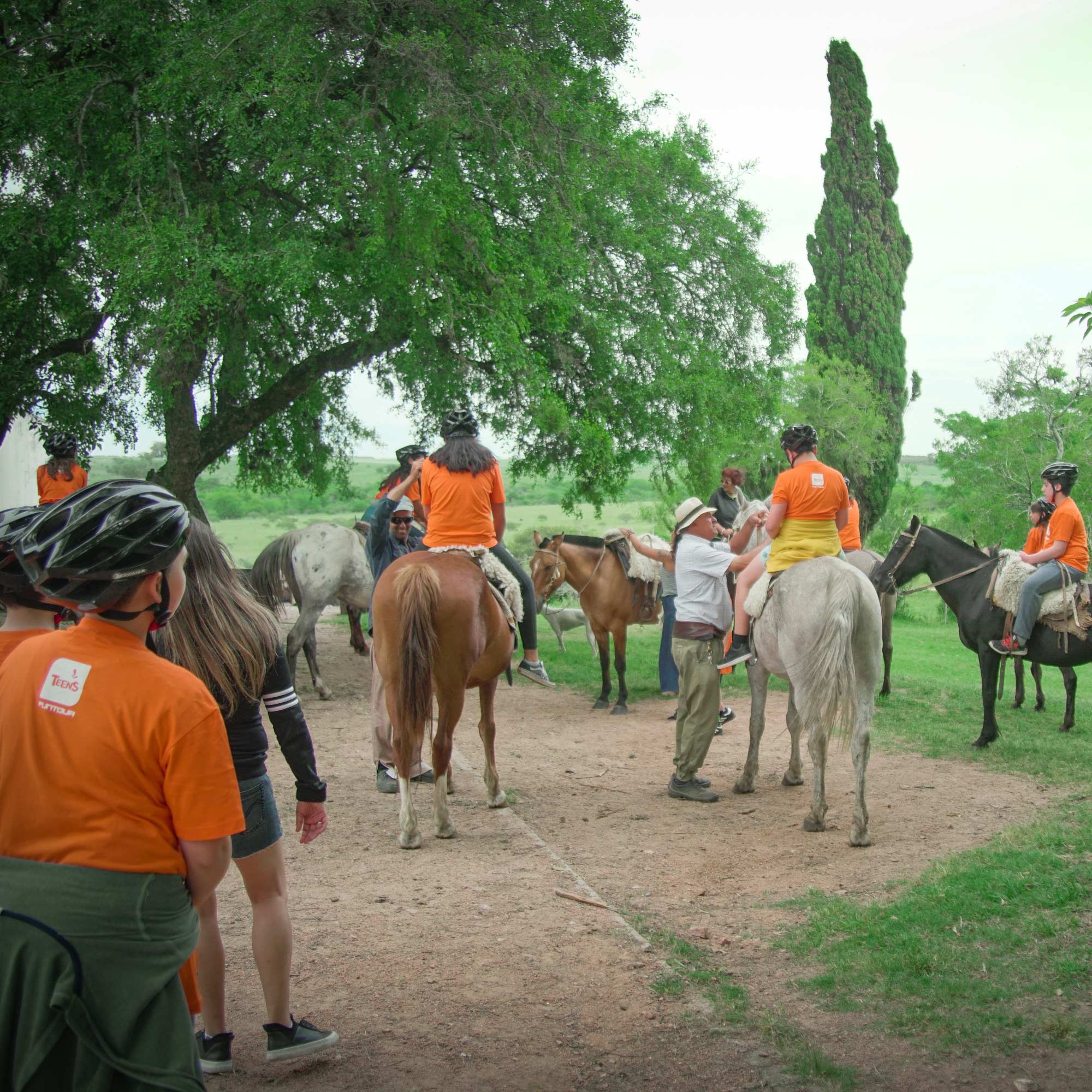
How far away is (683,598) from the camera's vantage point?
8.14 m

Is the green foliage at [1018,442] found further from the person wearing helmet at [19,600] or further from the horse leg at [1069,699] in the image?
the person wearing helmet at [19,600]

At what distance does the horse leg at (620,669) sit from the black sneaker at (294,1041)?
26.0 feet

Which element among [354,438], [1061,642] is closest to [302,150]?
[354,438]

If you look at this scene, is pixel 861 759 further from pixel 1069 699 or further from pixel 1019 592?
pixel 1069 699

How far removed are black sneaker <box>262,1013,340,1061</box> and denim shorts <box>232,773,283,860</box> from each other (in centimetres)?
71

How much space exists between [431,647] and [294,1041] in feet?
10.1

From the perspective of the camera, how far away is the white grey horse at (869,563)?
396 inches

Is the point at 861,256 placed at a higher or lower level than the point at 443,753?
higher

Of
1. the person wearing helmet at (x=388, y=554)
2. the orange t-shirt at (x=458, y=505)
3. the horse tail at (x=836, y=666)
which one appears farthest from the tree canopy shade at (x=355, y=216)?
the horse tail at (x=836, y=666)

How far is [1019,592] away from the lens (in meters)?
9.98

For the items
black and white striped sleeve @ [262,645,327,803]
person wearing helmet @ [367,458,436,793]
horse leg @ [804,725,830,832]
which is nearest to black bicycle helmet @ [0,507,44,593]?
black and white striped sleeve @ [262,645,327,803]

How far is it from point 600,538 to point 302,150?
5566 millimetres

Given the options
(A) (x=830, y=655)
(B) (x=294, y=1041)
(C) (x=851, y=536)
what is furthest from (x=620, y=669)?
(B) (x=294, y=1041)

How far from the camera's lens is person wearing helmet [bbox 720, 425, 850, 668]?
7.11m
